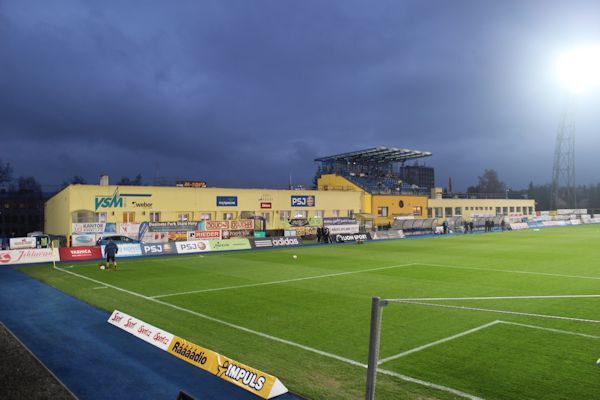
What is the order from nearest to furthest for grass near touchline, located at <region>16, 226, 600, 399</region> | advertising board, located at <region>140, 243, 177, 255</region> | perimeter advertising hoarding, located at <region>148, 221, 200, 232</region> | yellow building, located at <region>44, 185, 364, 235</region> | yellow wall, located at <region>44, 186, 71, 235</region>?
grass near touchline, located at <region>16, 226, 600, 399</region>, advertising board, located at <region>140, 243, 177, 255</region>, perimeter advertising hoarding, located at <region>148, 221, 200, 232</region>, yellow wall, located at <region>44, 186, 71, 235</region>, yellow building, located at <region>44, 185, 364, 235</region>

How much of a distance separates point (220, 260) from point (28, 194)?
58.2m

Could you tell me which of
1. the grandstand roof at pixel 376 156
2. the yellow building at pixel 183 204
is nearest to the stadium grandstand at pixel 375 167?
the grandstand roof at pixel 376 156

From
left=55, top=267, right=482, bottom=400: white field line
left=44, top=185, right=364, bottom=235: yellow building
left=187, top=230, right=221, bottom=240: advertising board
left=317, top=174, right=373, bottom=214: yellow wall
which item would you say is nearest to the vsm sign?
left=44, top=185, right=364, bottom=235: yellow building

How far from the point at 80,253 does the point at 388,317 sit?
1036 inches

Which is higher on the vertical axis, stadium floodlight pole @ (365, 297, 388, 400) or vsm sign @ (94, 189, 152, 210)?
vsm sign @ (94, 189, 152, 210)

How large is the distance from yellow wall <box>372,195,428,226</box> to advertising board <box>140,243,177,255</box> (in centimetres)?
3361

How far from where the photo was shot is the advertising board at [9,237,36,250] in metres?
33.0

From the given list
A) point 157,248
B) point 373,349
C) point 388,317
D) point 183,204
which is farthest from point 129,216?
point 373,349

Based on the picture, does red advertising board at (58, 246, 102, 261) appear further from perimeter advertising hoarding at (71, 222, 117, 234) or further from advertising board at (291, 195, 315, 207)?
advertising board at (291, 195, 315, 207)

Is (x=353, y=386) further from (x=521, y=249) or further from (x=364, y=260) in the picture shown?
(x=521, y=249)

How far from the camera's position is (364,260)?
2845 centimetres

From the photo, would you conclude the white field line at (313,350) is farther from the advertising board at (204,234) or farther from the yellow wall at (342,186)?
the yellow wall at (342,186)

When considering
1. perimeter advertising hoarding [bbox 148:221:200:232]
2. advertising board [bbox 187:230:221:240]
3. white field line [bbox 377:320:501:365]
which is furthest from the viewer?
advertising board [bbox 187:230:221:240]

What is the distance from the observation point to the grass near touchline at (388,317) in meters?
8.09
